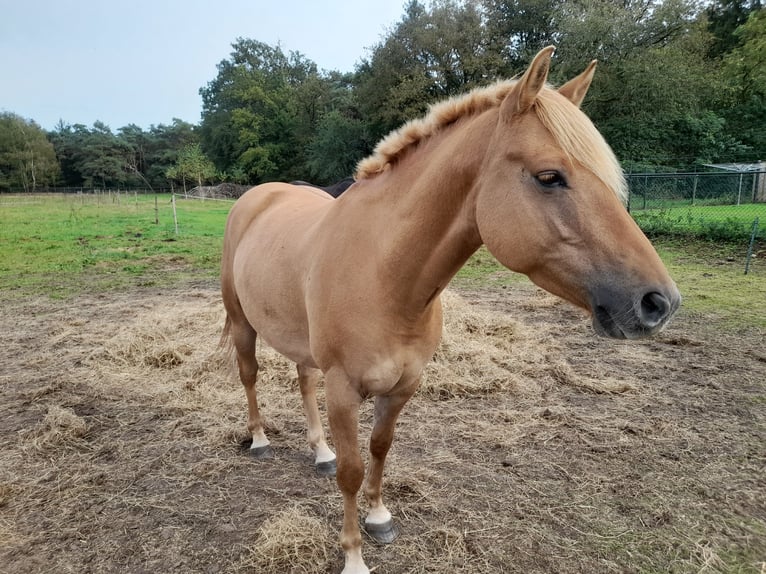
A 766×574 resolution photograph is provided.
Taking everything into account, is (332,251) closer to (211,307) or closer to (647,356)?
(647,356)

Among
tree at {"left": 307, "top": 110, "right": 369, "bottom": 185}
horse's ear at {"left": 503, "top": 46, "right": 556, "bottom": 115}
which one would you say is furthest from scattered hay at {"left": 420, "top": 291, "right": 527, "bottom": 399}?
A: tree at {"left": 307, "top": 110, "right": 369, "bottom": 185}

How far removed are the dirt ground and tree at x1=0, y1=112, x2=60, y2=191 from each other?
66.4 metres

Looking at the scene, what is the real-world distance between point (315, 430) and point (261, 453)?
46cm

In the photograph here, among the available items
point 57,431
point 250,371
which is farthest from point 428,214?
point 57,431

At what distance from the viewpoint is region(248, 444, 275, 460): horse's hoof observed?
320 cm

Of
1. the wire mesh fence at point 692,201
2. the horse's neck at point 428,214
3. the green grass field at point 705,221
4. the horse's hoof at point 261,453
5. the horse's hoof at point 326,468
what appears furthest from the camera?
the wire mesh fence at point 692,201

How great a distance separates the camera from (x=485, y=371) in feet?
14.2

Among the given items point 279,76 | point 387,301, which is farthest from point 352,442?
point 279,76

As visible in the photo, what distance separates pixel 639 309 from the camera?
50.1 inches

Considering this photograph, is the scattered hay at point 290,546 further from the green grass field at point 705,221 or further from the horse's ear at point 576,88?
the green grass field at point 705,221

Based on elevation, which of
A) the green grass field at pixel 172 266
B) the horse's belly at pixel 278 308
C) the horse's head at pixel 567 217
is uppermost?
the horse's head at pixel 567 217

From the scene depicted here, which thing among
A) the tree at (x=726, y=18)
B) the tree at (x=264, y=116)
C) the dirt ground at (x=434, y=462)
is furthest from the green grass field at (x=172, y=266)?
the tree at (x=264, y=116)

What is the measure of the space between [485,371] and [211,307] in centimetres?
403

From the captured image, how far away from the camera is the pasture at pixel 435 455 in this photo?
230 cm
